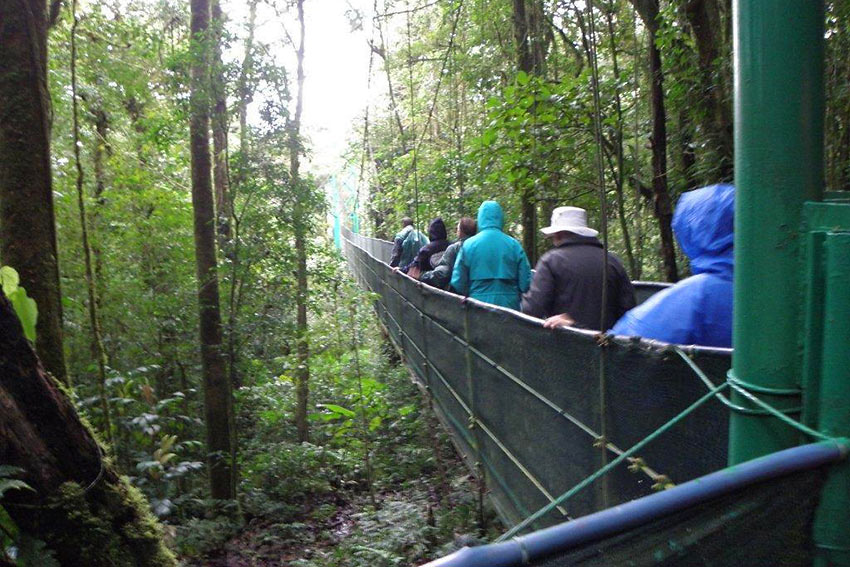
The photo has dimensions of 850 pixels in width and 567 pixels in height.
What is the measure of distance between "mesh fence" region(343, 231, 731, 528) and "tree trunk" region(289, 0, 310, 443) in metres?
3.01

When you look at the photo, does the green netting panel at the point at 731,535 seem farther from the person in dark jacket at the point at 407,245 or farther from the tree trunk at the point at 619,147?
the person in dark jacket at the point at 407,245

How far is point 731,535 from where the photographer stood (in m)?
1.14

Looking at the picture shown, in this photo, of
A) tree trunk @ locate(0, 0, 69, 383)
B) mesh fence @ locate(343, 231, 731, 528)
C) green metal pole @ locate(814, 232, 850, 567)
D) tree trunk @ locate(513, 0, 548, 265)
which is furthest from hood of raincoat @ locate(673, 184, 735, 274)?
tree trunk @ locate(513, 0, 548, 265)

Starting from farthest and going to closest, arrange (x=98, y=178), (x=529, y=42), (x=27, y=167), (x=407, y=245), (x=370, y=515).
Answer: (x=407, y=245) → (x=98, y=178) → (x=529, y=42) → (x=370, y=515) → (x=27, y=167)

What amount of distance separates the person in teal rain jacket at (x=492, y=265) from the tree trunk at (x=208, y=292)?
124 inches

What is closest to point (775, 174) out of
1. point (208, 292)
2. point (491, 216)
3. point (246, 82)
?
point (491, 216)

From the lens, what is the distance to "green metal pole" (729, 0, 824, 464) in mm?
1297

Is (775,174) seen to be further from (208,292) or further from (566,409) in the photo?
(208,292)

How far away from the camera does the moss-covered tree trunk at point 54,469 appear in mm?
2896

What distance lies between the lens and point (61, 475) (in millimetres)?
3072

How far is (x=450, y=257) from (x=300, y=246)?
2.25 meters

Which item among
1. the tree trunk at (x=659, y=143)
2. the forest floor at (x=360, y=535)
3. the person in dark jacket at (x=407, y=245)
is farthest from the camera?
the person in dark jacket at (x=407, y=245)

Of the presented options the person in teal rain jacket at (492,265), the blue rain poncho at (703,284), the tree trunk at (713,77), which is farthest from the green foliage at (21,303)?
the tree trunk at (713,77)

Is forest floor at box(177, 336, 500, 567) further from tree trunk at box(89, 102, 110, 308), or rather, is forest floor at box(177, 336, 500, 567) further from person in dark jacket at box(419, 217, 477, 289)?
tree trunk at box(89, 102, 110, 308)
